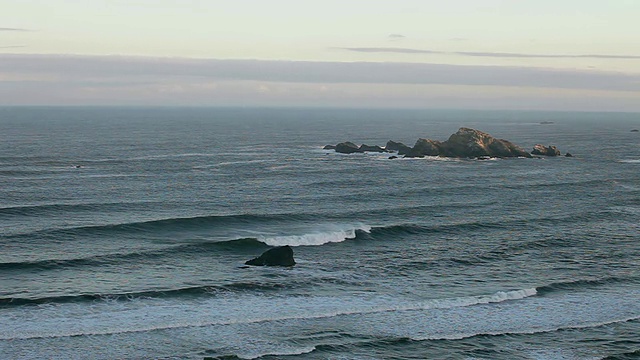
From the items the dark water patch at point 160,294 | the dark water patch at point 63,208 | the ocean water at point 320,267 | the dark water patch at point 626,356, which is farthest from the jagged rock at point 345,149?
the dark water patch at point 626,356

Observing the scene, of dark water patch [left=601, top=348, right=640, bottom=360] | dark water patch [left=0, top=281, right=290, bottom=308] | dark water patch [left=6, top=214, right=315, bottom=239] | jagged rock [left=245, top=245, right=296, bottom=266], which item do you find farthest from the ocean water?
jagged rock [left=245, top=245, right=296, bottom=266]

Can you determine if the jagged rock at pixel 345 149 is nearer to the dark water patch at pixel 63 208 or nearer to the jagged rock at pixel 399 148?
the jagged rock at pixel 399 148

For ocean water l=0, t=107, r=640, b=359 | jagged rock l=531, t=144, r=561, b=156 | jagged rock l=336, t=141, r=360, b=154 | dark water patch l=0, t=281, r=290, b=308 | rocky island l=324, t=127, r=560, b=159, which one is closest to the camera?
ocean water l=0, t=107, r=640, b=359

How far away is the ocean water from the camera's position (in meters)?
33.5

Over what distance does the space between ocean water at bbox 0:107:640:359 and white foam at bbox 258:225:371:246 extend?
0.56 ft

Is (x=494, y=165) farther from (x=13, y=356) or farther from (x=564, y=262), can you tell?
(x=13, y=356)

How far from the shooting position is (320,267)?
46.7 meters

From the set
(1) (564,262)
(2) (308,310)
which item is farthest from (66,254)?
(1) (564,262)

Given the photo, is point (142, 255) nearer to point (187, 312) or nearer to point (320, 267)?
point (320, 267)

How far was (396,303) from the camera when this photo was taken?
39.1m

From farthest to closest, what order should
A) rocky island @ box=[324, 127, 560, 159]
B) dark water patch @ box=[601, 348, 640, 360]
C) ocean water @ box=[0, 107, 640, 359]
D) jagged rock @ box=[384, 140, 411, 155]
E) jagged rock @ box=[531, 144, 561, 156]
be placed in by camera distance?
1. jagged rock @ box=[531, 144, 561, 156]
2. jagged rock @ box=[384, 140, 411, 155]
3. rocky island @ box=[324, 127, 560, 159]
4. ocean water @ box=[0, 107, 640, 359]
5. dark water patch @ box=[601, 348, 640, 360]

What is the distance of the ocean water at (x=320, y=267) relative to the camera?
3350 centimetres

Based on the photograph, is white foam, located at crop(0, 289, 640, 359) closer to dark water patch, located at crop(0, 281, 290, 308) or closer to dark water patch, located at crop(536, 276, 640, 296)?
dark water patch, located at crop(0, 281, 290, 308)

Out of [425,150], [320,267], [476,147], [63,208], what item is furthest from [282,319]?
[476,147]
